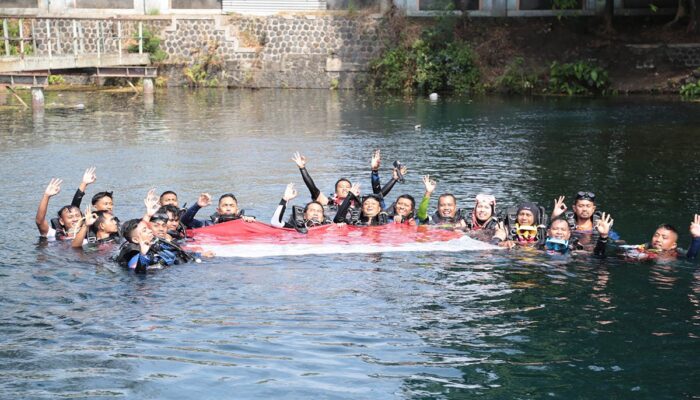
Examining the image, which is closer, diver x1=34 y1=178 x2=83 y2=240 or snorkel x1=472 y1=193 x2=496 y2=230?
diver x1=34 y1=178 x2=83 y2=240

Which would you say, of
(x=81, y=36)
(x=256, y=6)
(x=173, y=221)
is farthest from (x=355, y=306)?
(x=256, y=6)

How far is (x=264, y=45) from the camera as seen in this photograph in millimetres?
38156

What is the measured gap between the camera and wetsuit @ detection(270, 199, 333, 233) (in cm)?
1484

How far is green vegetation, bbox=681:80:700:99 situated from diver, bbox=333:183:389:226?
21212mm

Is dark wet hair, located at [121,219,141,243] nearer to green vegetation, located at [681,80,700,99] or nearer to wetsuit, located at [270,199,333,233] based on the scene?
wetsuit, located at [270,199,333,233]

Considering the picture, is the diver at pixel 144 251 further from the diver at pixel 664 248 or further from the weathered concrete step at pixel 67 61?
the weathered concrete step at pixel 67 61

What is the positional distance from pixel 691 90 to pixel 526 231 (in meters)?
21.7

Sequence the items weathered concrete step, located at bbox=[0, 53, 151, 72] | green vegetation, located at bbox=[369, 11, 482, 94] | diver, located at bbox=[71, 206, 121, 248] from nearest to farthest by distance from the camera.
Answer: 1. diver, located at bbox=[71, 206, 121, 248]
2. weathered concrete step, located at bbox=[0, 53, 151, 72]
3. green vegetation, located at bbox=[369, 11, 482, 94]

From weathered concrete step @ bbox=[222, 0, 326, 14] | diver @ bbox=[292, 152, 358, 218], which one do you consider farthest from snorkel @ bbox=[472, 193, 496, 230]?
weathered concrete step @ bbox=[222, 0, 326, 14]

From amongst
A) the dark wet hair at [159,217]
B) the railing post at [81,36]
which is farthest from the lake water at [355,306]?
the railing post at [81,36]

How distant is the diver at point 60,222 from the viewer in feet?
46.8

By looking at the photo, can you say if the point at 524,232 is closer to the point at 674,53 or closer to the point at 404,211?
the point at 404,211

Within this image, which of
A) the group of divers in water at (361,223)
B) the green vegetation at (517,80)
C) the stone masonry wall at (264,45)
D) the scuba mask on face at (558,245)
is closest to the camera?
the group of divers in water at (361,223)

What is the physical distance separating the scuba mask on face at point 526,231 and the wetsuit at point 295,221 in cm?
302
